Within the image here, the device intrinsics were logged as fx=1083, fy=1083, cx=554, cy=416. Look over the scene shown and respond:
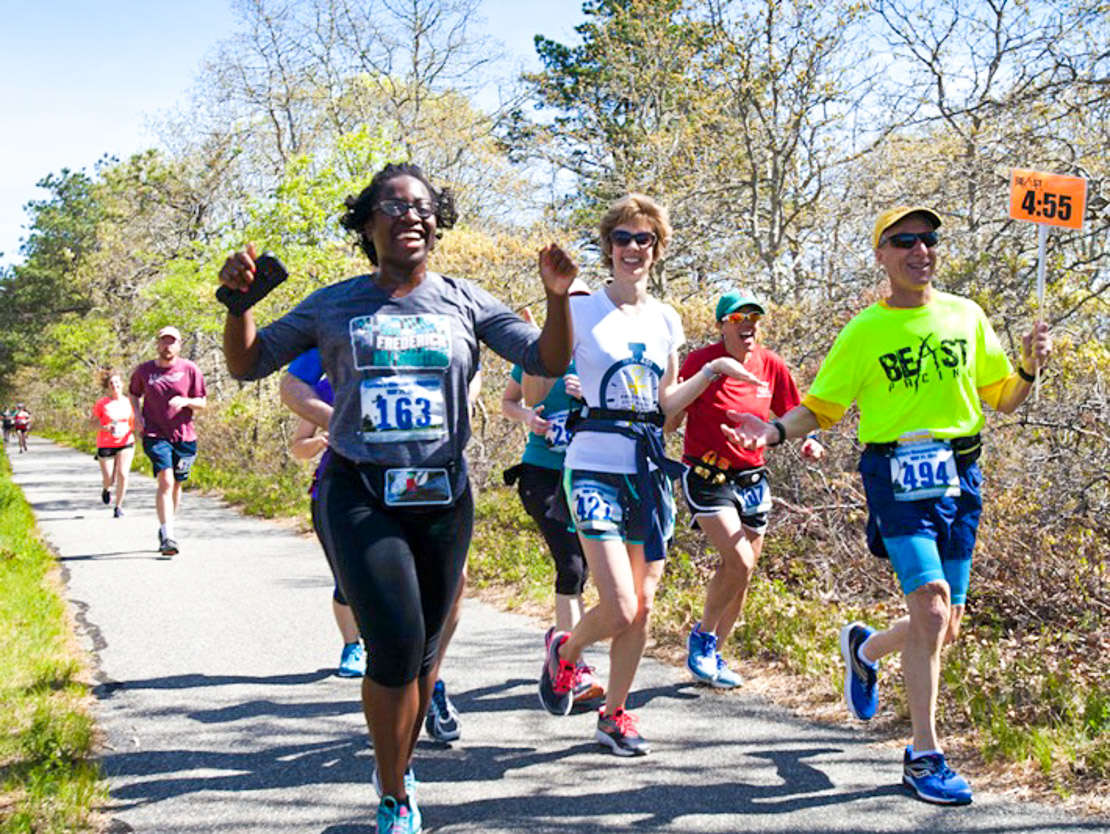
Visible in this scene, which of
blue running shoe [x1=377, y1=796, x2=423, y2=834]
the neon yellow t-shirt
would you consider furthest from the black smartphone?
the neon yellow t-shirt

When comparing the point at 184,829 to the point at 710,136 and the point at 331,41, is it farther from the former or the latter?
the point at 331,41

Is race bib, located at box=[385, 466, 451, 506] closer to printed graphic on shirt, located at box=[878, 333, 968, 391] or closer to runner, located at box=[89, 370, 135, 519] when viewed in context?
printed graphic on shirt, located at box=[878, 333, 968, 391]

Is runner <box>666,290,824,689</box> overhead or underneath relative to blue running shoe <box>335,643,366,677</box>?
overhead

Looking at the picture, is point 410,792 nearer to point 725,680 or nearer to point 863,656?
point 863,656

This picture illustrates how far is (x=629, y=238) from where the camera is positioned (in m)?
4.37

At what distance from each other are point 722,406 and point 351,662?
7.65ft

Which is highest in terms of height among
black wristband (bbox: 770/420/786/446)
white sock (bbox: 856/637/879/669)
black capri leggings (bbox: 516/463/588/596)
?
black wristband (bbox: 770/420/786/446)

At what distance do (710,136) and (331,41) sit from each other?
43.4 ft

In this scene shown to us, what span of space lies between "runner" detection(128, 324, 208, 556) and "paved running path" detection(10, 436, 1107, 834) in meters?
2.68

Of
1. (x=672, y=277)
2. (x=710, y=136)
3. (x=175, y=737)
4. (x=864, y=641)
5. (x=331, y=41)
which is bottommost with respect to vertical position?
(x=175, y=737)

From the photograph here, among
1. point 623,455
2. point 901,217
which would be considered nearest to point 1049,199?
point 901,217

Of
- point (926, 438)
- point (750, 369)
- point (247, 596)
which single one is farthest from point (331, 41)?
point (926, 438)

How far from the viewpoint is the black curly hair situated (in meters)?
3.58

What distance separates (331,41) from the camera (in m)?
24.9
